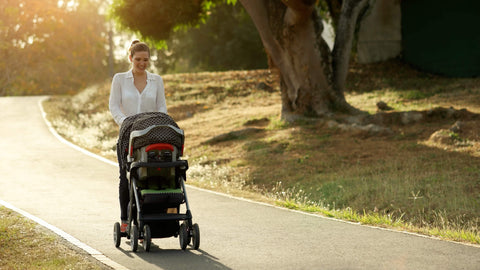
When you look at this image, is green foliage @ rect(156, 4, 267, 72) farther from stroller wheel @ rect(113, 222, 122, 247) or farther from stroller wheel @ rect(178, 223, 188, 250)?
stroller wheel @ rect(178, 223, 188, 250)

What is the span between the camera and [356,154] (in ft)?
53.2

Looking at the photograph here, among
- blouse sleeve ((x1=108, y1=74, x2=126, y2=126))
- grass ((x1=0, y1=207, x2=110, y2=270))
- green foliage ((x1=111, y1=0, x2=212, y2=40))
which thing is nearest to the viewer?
grass ((x1=0, y1=207, x2=110, y2=270))

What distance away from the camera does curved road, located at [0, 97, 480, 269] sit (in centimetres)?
763

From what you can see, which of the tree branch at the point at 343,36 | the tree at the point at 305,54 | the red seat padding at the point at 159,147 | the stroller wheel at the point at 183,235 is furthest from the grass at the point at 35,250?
the tree branch at the point at 343,36

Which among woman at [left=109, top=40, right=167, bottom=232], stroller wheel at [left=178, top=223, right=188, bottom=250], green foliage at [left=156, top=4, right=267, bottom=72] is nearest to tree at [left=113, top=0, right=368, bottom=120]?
woman at [left=109, top=40, right=167, bottom=232]

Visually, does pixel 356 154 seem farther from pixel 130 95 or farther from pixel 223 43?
pixel 223 43

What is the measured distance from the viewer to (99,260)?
7695mm

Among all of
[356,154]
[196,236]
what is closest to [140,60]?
[196,236]

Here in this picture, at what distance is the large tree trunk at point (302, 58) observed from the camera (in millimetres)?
19859

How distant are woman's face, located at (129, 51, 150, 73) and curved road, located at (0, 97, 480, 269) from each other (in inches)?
82.0

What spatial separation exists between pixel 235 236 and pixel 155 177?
1711 millimetres

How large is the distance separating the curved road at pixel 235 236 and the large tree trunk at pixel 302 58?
21.9ft

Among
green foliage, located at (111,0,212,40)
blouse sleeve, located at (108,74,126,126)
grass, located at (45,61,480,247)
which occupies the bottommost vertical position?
grass, located at (45,61,480,247)

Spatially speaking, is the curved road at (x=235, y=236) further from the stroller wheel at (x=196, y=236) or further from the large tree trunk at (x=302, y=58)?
the large tree trunk at (x=302, y=58)
